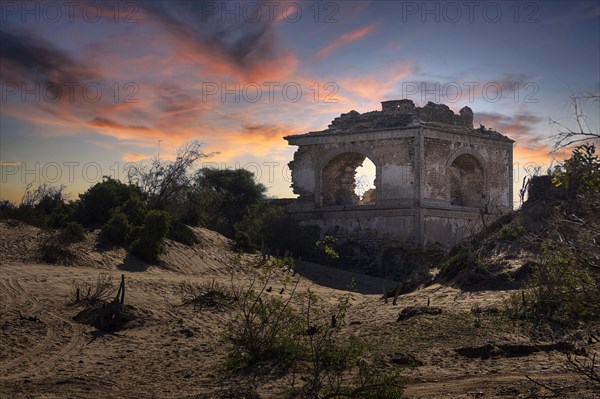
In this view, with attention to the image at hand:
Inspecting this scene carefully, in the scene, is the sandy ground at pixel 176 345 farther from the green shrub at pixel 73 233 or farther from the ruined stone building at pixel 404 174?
the ruined stone building at pixel 404 174

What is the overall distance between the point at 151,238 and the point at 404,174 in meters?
12.8

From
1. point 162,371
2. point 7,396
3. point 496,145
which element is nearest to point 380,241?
point 496,145

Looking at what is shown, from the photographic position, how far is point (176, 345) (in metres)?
13.1

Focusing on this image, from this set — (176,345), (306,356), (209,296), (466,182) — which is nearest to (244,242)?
(209,296)

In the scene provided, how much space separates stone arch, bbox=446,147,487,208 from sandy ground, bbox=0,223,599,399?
15893 millimetres

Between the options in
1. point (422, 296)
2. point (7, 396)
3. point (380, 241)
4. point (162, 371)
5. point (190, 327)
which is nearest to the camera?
point (7, 396)

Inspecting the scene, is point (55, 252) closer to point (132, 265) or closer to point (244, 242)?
point (132, 265)

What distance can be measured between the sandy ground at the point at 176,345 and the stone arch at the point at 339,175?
14.1 metres

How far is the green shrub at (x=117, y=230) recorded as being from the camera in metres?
22.3

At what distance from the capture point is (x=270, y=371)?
10.4 m

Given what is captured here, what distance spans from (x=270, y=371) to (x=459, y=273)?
30.5 feet

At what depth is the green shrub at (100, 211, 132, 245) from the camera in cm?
2230

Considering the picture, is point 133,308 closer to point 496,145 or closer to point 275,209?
point 275,209

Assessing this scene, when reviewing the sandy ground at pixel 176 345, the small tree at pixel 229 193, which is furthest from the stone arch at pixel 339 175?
the sandy ground at pixel 176 345
